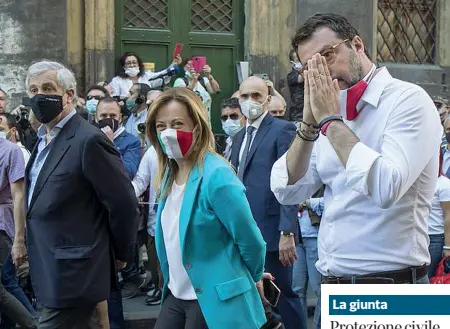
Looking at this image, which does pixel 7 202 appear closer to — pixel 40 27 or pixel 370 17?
pixel 40 27

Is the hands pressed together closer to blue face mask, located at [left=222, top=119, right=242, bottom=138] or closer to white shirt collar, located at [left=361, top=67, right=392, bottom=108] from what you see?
white shirt collar, located at [left=361, top=67, right=392, bottom=108]

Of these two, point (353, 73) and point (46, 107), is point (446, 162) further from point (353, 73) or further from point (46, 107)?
point (353, 73)

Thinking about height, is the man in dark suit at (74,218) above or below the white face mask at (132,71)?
below

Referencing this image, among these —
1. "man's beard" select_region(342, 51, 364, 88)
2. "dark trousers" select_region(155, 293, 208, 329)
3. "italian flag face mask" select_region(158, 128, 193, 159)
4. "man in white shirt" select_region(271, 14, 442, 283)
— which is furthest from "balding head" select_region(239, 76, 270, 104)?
"man's beard" select_region(342, 51, 364, 88)

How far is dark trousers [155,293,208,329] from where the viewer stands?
4188mm

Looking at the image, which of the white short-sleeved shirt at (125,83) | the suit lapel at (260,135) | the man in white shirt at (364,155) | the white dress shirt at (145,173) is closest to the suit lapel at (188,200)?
the man in white shirt at (364,155)

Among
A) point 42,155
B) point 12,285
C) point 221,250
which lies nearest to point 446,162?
point 12,285

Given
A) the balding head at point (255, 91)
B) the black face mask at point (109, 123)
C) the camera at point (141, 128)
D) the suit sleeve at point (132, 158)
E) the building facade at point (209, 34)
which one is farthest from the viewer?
the building facade at point (209, 34)

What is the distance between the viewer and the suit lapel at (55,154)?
509 centimetres

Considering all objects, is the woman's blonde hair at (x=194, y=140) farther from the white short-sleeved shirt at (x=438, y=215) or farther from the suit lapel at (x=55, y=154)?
the white short-sleeved shirt at (x=438, y=215)

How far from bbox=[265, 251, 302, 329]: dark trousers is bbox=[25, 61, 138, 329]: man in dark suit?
1.91m

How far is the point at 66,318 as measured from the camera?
202 inches

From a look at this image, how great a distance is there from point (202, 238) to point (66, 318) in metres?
1.35

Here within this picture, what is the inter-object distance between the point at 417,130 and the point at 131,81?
28.2 feet
